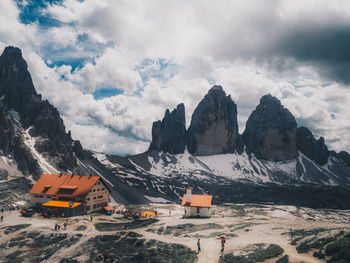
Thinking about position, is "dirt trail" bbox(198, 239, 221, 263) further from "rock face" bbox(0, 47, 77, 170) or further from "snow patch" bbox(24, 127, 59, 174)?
"rock face" bbox(0, 47, 77, 170)

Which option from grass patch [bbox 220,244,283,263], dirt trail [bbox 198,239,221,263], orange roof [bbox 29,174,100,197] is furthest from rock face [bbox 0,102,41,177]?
grass patch [bbox 220,244,283,263]

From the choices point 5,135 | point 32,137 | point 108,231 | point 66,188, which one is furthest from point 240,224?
point 32,137

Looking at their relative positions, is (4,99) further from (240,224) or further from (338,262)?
(338,262)

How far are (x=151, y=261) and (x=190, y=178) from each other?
155 metres

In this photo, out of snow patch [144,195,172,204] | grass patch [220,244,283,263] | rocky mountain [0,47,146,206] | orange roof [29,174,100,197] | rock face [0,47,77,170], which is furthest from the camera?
rock face [0,47,77,170]

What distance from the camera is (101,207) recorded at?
245ft

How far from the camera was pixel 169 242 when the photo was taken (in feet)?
135

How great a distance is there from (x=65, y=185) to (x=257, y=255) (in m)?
58.0

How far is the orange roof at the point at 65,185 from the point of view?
70.5 metres

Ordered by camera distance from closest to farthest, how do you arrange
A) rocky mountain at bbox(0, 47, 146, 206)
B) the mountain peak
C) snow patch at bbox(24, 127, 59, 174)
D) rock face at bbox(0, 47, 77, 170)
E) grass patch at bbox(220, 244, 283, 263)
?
grass patch at bbox(220, 244, 283, 263) → rocky mountain at bbox(0, 47, 146, 206) → snow patch at bbox(24, 127, 59, 174) → rock face at bbox(0, 47, 77, 170) → the mountain peak

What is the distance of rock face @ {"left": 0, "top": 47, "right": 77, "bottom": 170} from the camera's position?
134m

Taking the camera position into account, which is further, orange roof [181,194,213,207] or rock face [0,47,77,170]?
rock face [0,47,77,170]

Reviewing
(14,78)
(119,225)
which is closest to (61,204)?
(119,225)

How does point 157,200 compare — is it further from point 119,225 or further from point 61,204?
point 119,225
